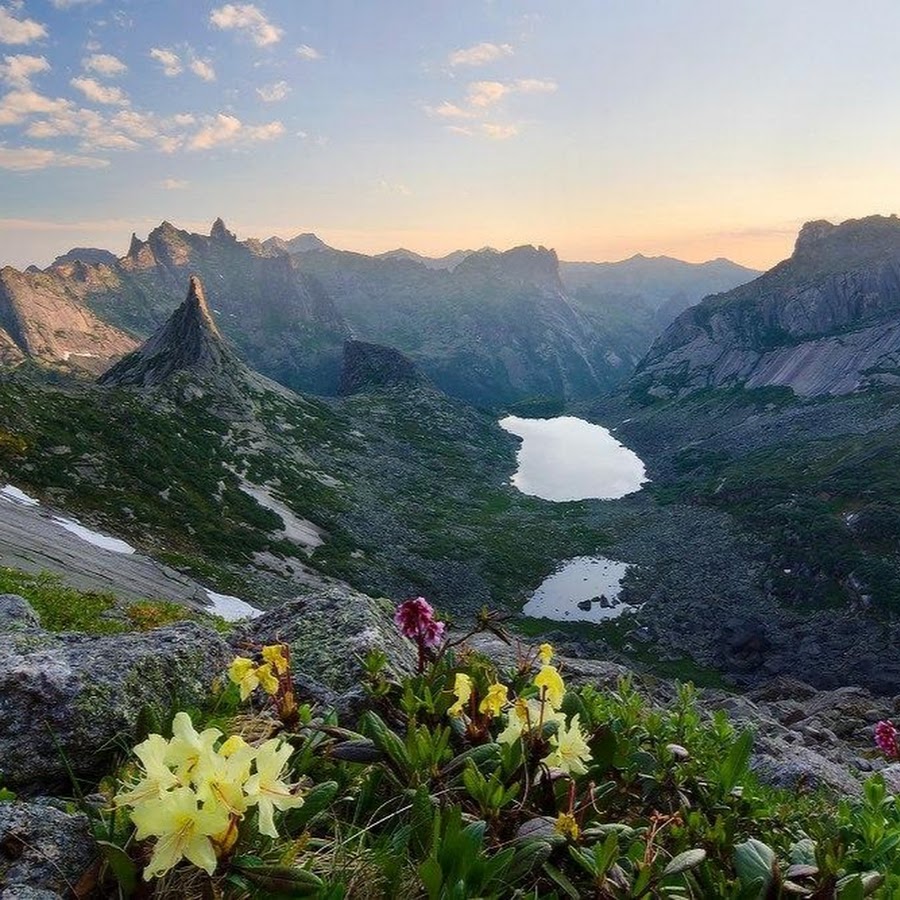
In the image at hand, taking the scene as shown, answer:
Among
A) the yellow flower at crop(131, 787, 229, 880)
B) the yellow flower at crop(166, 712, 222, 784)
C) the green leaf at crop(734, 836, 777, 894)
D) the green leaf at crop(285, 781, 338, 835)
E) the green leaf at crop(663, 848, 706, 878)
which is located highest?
the yellow flower at crop(166, 712, 222, 784)

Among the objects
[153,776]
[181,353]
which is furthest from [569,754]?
[181,353]

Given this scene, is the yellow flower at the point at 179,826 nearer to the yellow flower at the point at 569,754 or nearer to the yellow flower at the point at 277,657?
the yellow flower at the point at 277,657

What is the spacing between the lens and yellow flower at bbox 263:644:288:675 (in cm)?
447

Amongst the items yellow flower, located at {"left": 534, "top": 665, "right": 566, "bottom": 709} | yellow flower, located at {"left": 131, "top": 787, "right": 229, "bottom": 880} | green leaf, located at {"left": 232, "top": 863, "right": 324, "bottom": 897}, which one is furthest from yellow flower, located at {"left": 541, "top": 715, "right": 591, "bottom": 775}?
yellow flower, located at {"left": 131, "top": 787, "right": 229, "bottom": 880}

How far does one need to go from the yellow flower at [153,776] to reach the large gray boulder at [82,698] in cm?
150

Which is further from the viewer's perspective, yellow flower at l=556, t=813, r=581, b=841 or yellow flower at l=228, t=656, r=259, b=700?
yellow flower at l=228, t=656, r=259, b=700

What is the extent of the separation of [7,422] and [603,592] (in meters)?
64.1

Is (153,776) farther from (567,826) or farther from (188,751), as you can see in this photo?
(567,826)

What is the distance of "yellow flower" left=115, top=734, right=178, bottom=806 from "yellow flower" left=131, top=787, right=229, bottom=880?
0.06 m

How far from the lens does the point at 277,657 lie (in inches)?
177

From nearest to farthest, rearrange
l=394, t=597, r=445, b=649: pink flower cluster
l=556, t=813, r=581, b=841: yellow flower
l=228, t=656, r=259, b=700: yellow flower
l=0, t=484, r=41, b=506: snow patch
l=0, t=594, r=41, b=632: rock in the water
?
l=556, t=813, r=581, b=841: yellow flower, l=228, t=656, r=259, b=700: yellow flower, l=394, t=597, r=445, b=649: pink flower cluster, l=0, t=594, r=41, b=632: rock in the water, l=0, t=484, r=41, b=506: snow patch

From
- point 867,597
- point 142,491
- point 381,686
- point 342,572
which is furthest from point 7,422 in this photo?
point 867,597

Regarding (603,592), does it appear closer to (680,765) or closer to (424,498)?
(424,498)

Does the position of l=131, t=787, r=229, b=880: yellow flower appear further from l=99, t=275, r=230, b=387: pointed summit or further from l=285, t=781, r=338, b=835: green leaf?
l=99, t=275, r=230, b=387: pointed summit
